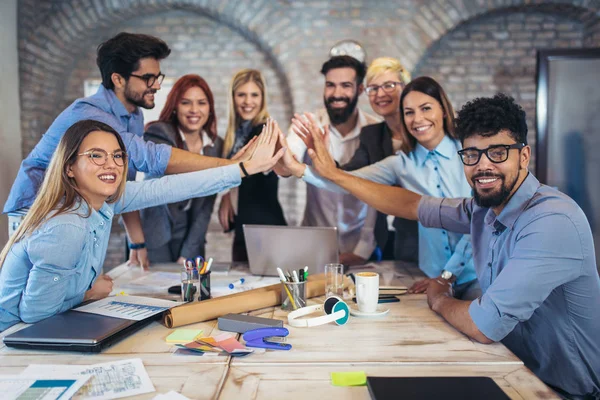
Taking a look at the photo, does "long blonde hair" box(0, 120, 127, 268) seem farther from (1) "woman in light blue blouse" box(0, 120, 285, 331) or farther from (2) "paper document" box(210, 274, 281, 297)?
(2) "paper document" box(210, 274, 281, 297)

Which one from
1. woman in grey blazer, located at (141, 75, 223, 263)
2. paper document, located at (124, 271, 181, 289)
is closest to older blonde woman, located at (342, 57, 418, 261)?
woman in grey blazer, located at (141, 75, 223, 263)

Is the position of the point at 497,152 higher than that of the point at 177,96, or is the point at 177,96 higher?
the point at 177,96

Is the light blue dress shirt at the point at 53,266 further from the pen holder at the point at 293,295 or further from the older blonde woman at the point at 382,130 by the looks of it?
the older blonde woman at the point at 382,130

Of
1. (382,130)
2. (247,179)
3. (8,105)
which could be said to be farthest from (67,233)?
(8,105)

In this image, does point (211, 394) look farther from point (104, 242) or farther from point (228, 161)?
point (228, 161)

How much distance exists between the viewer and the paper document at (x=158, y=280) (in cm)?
210

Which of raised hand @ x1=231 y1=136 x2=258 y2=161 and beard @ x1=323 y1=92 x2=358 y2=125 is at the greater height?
beard @ x1=323 y1=92 x2=358 y2=125

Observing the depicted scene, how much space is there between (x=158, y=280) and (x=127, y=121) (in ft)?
2.87

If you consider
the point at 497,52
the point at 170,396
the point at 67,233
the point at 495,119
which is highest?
the point at 497,52

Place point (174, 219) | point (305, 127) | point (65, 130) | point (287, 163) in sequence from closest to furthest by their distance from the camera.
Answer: point (65, 130) → point (287, 163) → point (305, 127) → point (174, 219)

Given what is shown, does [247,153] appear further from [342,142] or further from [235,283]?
[342,142]

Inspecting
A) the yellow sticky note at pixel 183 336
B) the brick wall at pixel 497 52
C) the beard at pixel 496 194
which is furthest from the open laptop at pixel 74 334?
the brick wall at pixel 497 52

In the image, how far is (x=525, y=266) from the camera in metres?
1.46

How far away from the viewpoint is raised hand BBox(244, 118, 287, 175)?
94.5 inches
